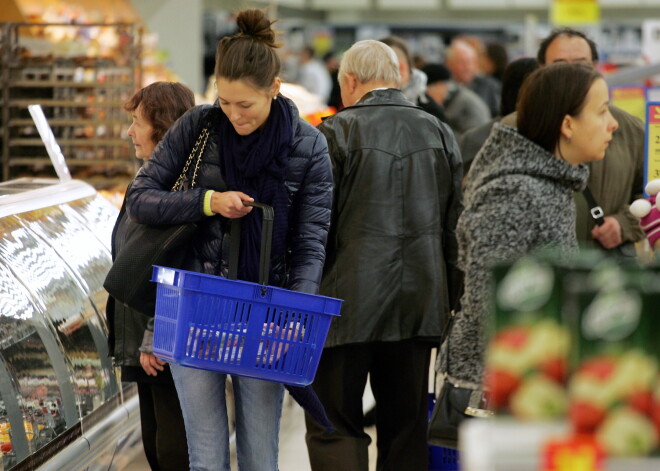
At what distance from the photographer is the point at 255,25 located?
2918 millimetres

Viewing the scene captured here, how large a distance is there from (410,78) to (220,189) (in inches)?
124

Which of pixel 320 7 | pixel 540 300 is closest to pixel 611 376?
pixel 540 300

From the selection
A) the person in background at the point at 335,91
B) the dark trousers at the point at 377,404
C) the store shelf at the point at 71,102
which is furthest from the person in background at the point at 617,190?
the store shelf at the point at 71,102

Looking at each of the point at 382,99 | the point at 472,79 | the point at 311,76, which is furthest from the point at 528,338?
the point at 311,76

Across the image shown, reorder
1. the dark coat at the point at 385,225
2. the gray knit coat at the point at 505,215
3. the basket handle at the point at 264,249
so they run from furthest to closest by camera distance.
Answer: the dark coat at the point at 385,225 → the basket handle at the point at 264,249 → the gray knit coat at the point at 505,215

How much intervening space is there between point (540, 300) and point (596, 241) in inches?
99.6

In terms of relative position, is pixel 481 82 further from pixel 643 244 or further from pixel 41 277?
pixel 41 277

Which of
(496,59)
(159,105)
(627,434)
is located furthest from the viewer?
(496,59)

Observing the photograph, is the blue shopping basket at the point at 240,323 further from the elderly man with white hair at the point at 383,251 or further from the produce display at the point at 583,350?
the produce display at the point at 583,350

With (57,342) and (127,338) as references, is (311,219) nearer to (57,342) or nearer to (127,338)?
(127,338)

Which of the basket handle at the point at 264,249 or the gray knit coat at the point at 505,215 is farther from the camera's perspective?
the basket handle at the point at 264,249

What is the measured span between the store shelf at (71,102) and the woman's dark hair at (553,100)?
4.69 m

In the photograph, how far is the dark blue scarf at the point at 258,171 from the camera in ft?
9.57

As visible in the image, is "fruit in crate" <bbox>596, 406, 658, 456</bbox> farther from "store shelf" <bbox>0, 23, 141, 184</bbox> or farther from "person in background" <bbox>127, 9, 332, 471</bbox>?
"store shelf" <bbox>0, 23, 141, 184</bbox>
